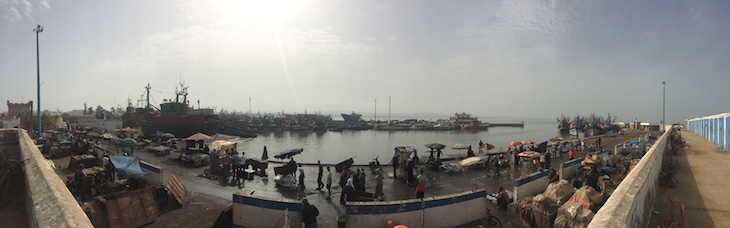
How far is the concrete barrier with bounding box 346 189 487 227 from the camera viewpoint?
7.61 metres

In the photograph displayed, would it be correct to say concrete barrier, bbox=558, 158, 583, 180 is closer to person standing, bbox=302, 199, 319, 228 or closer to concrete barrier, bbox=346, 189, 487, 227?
concrete barrier, bbox=346, 189, 487, 227

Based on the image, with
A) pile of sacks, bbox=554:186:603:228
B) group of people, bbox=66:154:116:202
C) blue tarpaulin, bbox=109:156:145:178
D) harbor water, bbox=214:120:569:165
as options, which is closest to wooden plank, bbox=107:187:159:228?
blue tarpaulin, bbox=109:156:145:178

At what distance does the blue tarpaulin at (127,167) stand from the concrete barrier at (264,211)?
4.86m

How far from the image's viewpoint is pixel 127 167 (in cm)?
1066

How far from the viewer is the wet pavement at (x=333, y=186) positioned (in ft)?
33.6

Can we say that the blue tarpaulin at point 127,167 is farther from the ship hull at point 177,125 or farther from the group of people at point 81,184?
the ship hull at point 177,125

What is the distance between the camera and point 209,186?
1267cm

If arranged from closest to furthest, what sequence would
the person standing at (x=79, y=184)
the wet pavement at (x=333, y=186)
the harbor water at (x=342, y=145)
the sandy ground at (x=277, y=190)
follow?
1. the sandy ground at (x=277, y=190)
2. the wet pavement at (x=333, y=186)
3. the person standing at (x=79, y=184)
4. the harbor water at (x=342, y=145)

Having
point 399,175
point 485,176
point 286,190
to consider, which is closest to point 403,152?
point 399,175

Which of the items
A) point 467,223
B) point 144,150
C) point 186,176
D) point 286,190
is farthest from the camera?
point 144,150

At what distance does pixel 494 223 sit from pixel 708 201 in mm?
6686

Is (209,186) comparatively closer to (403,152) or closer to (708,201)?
(403,152)

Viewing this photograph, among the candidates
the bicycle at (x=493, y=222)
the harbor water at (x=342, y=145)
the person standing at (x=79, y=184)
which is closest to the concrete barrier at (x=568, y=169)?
the bicycle at (x=493, y=222)

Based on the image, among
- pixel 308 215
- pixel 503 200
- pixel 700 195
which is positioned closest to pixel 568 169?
pixel 700 195
